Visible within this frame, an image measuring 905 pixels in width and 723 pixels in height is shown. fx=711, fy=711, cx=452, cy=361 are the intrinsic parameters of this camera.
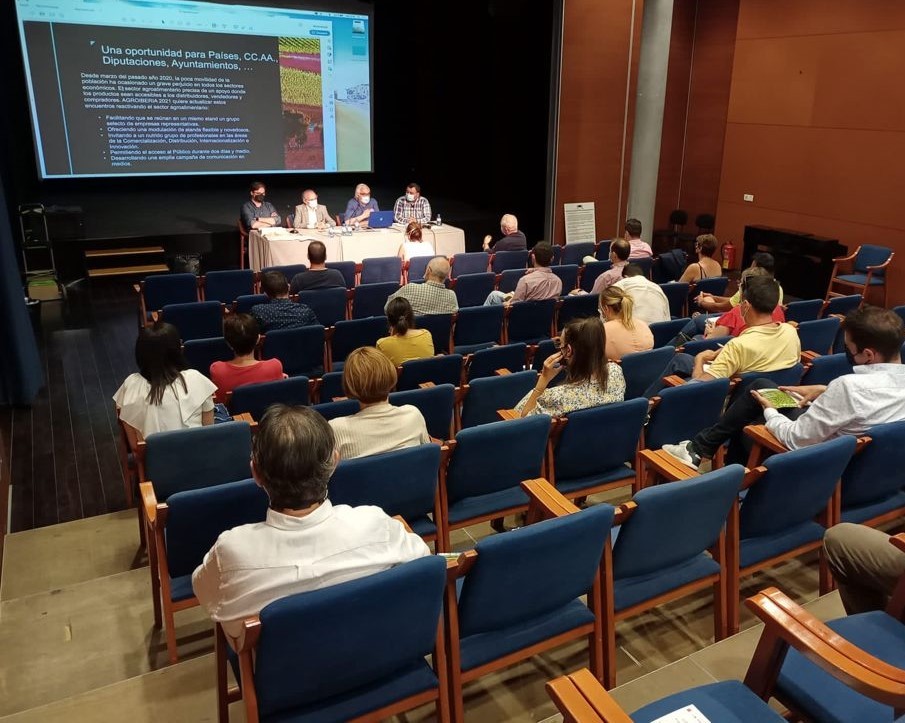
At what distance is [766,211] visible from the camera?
10.6 meters

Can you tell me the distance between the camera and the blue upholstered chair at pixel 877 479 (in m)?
2.71

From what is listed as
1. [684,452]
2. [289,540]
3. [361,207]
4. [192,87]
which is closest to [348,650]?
[289,540]

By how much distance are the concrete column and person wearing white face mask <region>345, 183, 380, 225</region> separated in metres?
4.00

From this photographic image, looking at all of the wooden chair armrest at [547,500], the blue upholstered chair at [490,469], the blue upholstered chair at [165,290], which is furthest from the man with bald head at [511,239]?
the wooden chair armrest at [547,500]

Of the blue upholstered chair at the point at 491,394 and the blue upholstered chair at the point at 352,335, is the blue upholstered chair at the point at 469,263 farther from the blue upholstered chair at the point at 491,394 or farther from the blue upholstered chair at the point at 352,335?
the blue upholstered chair at the point at 491,394

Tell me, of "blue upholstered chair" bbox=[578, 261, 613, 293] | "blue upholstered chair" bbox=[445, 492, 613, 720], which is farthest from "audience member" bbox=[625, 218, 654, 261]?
"blue upholstered chair" bbox=[445, 492, 613, 720]

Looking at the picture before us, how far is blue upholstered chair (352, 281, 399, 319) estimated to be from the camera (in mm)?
6258

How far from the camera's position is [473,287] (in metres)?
6.77

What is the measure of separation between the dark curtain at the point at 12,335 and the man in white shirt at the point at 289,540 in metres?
4.26

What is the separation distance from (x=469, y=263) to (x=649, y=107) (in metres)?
4.31

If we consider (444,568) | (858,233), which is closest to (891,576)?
(444,568)

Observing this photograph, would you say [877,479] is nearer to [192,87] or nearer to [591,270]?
[591,270]

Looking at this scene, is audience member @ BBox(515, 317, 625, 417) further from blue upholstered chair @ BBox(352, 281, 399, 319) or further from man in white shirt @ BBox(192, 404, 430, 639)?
blue upholstered chair @ BBox(352, 281, 399, 319)

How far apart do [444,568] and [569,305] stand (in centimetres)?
450
